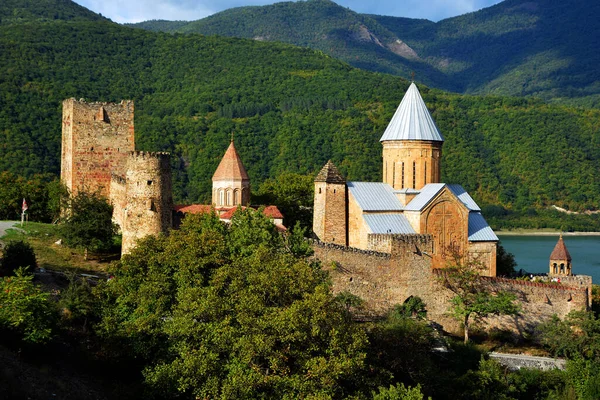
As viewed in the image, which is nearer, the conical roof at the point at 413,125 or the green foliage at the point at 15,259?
the green foliage at the point at 15,259

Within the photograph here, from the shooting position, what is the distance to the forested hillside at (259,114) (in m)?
48.4

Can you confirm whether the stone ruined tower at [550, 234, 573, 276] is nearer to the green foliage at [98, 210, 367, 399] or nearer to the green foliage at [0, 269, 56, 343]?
the green foliage at [98, 210, 367, 399]

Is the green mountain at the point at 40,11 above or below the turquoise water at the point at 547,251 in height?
above

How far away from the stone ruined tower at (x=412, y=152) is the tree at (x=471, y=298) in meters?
4.56

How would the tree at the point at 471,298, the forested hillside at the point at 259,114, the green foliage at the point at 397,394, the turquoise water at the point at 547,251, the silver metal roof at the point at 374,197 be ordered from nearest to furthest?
the green foliage at the point at 397,394
the tree at the point at 471,298
the silver metal roof at the point at 374,197
the turquoise water at the point at 547,251
the forested hillside at the point at 259,114

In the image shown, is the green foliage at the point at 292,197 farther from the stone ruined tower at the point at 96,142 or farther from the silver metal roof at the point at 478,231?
the stone ruined tower at the point at 96,142

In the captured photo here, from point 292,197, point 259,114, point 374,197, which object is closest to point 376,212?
point 374,197

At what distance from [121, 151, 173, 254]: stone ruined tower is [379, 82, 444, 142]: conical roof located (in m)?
8.91

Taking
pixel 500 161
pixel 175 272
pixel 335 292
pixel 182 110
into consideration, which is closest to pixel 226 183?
pixel 335 292

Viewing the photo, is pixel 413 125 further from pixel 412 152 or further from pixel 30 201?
pixel 30 201

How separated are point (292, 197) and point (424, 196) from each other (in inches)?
279

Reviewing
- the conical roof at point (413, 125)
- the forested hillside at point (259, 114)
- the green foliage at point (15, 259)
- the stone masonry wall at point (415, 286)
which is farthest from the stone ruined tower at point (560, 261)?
the forested hillside at point (259, 114)

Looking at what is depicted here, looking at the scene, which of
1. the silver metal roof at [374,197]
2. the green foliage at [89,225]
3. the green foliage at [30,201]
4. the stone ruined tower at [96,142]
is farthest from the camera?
the green foliage at [30,201]

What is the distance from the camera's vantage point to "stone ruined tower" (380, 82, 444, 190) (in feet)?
87.5
